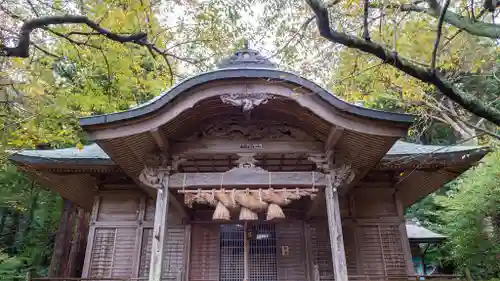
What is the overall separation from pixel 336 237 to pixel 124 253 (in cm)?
476

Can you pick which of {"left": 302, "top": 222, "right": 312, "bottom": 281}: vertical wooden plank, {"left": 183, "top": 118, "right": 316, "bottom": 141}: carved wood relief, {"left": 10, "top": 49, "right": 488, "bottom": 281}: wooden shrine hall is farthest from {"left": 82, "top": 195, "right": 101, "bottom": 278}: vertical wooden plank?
{"left": 302, "top": 222, "right": 312, "bottom": 281}: vertical wooden plank

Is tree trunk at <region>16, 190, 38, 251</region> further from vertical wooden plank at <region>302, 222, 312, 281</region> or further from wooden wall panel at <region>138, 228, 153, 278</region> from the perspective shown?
vertical wooden plank at <region>302, 222, 312, 281</region>

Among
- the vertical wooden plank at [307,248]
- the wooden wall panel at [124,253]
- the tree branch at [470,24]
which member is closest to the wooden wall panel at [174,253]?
the wooden wall panel at [124,253]

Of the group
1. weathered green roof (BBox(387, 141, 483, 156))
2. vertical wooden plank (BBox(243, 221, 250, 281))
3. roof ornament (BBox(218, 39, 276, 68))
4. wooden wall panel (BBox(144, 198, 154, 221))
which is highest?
roof ornament (BBox(218, 39, 276, 68))

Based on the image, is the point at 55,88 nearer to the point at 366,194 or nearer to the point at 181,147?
the point at 181,147

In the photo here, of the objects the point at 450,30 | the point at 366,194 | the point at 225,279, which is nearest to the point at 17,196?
the point at 225,279

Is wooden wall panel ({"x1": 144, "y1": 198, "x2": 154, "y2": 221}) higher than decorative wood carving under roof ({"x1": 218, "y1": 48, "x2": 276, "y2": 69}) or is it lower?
lower

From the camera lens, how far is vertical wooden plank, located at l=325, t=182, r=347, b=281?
5945 mm

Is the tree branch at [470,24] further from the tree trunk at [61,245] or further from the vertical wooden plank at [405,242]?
the tree trunk at [61,245]

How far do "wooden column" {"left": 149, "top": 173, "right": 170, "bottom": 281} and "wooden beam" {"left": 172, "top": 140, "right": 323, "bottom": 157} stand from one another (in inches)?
24.4

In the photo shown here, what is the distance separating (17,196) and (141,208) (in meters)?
8.94

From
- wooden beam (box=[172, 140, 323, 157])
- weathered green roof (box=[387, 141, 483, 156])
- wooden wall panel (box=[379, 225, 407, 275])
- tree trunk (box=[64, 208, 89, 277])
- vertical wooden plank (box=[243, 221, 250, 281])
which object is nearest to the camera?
wooden beam (box=[172, 140, 323, 157])

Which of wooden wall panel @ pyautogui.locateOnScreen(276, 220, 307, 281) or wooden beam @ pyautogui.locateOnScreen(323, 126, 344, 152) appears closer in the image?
wooden beam @ pyautogui.locateOnScreen(323, 126, 344, 152)

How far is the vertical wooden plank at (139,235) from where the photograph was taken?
7.83 metres
